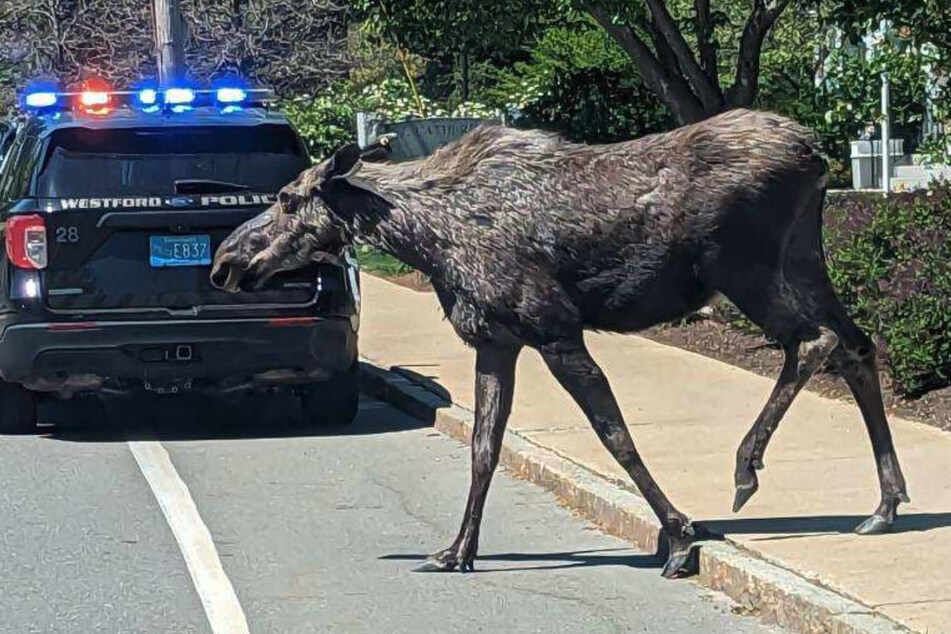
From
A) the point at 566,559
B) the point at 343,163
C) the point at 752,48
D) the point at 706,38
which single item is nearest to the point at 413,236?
the point at 343,163

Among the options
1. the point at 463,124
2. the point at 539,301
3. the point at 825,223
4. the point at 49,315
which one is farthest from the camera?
the point at 463,124

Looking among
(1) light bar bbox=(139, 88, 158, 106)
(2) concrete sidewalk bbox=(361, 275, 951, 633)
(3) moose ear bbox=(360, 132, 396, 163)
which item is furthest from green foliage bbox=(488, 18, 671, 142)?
(3) moose ear bbox=(360, 132, 396, 163)

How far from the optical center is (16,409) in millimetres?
11383

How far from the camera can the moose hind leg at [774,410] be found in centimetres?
747

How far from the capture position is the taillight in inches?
411

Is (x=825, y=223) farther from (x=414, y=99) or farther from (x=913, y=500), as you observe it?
(x=414, y=99)

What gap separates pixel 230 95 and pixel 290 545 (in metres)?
4.50

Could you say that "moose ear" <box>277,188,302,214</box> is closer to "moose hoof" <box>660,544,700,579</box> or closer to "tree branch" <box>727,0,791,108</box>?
"moose hoof" <box>660,544,700,579</box>

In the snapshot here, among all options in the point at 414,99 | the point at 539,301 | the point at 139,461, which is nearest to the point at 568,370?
the point at 539,301

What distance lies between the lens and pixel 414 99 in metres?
25.3

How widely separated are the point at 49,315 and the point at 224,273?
2.92 meters

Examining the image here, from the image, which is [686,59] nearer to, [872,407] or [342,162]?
[872,407]

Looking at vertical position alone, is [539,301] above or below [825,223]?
above

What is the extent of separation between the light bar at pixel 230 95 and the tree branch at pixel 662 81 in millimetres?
3780
